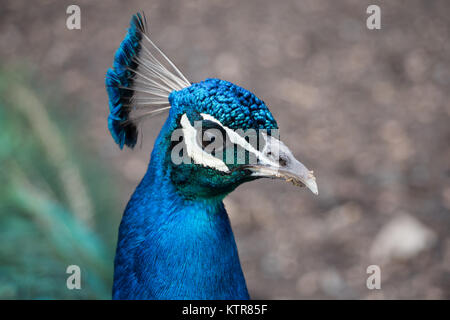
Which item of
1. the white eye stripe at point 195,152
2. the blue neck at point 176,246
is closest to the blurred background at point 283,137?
the blue neck at point 176,246

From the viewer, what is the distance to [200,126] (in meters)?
1.30

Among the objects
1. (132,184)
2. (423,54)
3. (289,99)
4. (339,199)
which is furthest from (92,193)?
(423,54)

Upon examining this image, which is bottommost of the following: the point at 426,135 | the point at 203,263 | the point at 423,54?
the point at 203,263

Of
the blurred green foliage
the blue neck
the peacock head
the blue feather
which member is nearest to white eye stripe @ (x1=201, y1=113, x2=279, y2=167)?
the peacock head

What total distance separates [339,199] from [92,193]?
4.88ft

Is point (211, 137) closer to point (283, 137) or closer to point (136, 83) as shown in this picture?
point (136, 83)

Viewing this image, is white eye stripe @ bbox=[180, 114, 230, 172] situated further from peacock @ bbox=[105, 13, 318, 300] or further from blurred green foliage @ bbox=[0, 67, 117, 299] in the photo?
blurred green foliage @ bbox=[0, 67, 117, 299]

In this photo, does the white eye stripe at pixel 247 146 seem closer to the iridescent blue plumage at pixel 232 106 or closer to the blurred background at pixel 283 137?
the iridescent blue plumage at pixel 232 106

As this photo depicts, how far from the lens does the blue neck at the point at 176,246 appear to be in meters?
1.46

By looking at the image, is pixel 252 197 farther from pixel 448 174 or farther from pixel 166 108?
pixel 166 108

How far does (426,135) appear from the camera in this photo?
3340 mm

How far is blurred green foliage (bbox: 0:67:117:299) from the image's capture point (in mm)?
1939

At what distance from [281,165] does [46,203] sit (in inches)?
47.5

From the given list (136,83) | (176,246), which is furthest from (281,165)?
(136,83)
